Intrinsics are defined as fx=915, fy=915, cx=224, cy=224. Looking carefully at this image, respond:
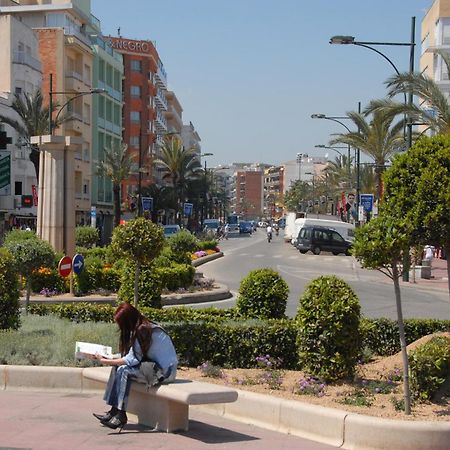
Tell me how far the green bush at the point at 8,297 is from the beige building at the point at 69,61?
182ft

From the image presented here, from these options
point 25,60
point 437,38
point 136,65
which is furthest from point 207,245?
point 136,65

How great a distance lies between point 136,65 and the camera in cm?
10231

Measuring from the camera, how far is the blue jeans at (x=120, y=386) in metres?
8.55

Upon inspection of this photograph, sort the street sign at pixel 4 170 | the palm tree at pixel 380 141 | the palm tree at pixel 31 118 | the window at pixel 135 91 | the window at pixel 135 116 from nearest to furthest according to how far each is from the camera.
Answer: the street sign at pixel 4 170 → the palm tree at pixel 380 141 → the palm tree at pixel 31 118 → the window at pixel 135 116 → the window at pixel 135 91

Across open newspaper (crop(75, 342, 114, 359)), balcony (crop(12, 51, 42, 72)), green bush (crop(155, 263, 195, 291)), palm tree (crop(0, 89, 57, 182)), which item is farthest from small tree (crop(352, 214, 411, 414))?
balcony (crop(12, 51, 42, 72))

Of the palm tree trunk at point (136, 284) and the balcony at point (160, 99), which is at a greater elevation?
the balcony at point (160, 99)

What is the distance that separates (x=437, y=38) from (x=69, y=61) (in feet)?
92.6

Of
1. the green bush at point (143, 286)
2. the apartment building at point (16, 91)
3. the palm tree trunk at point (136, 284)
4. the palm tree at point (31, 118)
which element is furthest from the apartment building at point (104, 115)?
the palm tree trunk at point (136, 284)

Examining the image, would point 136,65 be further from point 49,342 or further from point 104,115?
point 49,342

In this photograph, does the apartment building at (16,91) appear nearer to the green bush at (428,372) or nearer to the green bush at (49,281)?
the green bush at (49,281)

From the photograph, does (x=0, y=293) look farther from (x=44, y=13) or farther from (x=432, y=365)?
(x=44, y=13)

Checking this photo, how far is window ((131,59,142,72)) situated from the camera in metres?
102

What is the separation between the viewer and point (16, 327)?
40.2ft

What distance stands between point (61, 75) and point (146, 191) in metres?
23.7
